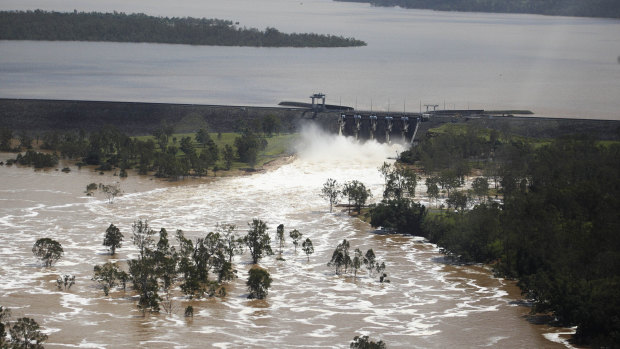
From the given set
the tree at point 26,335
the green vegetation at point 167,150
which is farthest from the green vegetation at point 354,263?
the green vegetation at point 167,150

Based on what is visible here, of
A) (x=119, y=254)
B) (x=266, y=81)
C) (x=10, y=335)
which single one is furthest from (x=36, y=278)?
(x=266, y=81)

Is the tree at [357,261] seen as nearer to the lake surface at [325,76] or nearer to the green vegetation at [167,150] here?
the green vegetation at [167,150]

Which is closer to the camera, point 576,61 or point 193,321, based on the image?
point 193,321

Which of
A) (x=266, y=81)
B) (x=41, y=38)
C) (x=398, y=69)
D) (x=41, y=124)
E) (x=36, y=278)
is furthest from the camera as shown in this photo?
(x=41, y=38)

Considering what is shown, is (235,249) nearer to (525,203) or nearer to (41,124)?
(525,203)

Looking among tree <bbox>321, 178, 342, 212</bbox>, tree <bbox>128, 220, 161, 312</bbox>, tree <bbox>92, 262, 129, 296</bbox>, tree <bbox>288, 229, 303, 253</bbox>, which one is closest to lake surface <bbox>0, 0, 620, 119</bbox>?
tree <bbox>321, 178, 342, 212</bbox>

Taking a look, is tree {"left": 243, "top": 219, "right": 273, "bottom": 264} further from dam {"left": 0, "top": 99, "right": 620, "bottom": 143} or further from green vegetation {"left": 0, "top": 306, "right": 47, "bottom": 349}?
dam {"left": 0, "top": 99, "right": 620, "bottom": 143}
